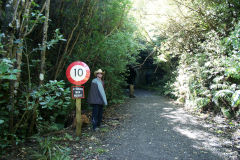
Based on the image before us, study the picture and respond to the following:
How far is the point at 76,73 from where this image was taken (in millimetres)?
4746

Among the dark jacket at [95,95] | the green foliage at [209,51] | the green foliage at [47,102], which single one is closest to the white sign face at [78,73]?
the green foliage at [47,102]

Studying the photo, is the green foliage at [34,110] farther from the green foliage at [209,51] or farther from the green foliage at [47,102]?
the green foliage at [209,51]

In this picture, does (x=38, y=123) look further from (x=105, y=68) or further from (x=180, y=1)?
(x=180, y=1)

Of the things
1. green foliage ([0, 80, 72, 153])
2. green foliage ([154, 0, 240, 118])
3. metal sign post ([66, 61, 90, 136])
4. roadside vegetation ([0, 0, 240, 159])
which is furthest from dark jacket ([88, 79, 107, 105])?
green foliage ([154, 0, 240, 118])

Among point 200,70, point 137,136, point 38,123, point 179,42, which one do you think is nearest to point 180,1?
point 179,42

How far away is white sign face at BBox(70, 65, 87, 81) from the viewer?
4719 millimetres

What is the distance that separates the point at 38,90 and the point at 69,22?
3.03 meters

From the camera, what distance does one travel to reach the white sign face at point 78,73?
15.5 ft

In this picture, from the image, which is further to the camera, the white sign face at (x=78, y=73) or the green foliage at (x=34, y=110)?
the white sign face at (x=78, y=73)

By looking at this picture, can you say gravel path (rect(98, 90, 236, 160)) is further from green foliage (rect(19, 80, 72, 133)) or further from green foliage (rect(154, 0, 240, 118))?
green foliage (rect(19, 80, 72, 133))

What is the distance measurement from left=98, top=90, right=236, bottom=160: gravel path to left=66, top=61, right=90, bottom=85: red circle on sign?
167cm

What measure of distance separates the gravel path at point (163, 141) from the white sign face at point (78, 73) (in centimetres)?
Result: 171

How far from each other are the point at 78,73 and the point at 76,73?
2.0 inches

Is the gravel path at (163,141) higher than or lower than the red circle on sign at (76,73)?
lower
